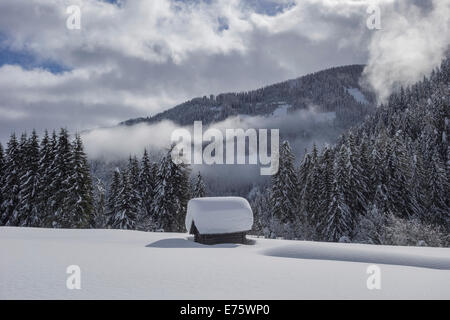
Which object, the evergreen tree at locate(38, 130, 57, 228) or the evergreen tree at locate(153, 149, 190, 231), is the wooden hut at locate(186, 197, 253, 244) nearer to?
the evergreen tree at locate(153, 149, 190, 231)

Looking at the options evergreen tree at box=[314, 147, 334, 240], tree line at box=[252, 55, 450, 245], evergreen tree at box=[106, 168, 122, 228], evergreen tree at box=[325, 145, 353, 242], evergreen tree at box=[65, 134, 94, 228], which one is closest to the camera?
evergreen tree at box=[65, 134, 94, 228]

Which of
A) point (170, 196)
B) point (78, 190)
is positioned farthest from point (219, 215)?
point (78, 190)

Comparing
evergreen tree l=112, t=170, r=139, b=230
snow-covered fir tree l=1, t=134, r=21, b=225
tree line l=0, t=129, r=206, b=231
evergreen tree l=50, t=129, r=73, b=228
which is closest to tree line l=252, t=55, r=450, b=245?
tree line l=0, t=129, r=206, b=231

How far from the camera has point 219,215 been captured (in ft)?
84.0

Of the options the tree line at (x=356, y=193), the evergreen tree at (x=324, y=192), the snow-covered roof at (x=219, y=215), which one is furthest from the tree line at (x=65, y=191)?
the evergreen tree at (x=324, y=192)

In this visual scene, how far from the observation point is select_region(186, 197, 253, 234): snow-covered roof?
82.2 feet

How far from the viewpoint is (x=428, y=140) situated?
56.3 meters

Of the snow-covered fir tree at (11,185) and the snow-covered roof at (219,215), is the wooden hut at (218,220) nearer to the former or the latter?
the snow-covered roof at (219,215)

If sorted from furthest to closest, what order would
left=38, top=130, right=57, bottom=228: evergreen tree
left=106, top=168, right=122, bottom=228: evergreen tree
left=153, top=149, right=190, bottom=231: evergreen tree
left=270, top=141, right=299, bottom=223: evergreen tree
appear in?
left=270, top=141, right=299, bottom=223: evergreen tree
left=106, top=168, right=122, bottom=228: evergreen tree
left=153, top=149, right=190, bottom=231: evergreen tree
left=38, top=130, right=57, bottom=228: evergreen tree

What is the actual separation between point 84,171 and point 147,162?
34.1ft

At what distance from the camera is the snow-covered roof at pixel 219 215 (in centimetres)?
2506

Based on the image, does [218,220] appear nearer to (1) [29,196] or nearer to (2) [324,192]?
(2) [324,192]

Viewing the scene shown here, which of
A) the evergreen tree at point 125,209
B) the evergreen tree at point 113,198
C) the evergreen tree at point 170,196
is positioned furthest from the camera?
the evergreen tree at point 113,198
